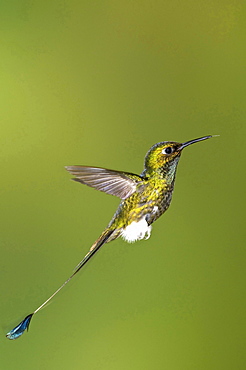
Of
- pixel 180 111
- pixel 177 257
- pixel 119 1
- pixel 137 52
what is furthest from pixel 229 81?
pixel 177 257

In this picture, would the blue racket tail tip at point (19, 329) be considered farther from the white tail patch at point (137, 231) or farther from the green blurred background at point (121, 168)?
the green blurred background at point (121, 168)

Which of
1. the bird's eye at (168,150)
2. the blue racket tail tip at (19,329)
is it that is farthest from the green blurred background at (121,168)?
the bird's eye at (168,150)

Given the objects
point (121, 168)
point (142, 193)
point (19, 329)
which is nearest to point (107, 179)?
point (142, 193)

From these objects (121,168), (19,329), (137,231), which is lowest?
(19,329)

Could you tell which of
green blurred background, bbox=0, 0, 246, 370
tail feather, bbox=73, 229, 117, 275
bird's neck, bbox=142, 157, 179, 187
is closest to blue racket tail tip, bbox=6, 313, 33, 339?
tail feather, bbox=73, 229, 117, 275

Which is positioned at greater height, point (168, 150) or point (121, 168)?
point (121, 168)

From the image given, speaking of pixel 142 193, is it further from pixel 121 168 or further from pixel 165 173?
pixel 121 168

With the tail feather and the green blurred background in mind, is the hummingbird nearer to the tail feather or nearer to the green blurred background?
the tail feather

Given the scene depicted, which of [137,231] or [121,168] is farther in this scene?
[121,168]
